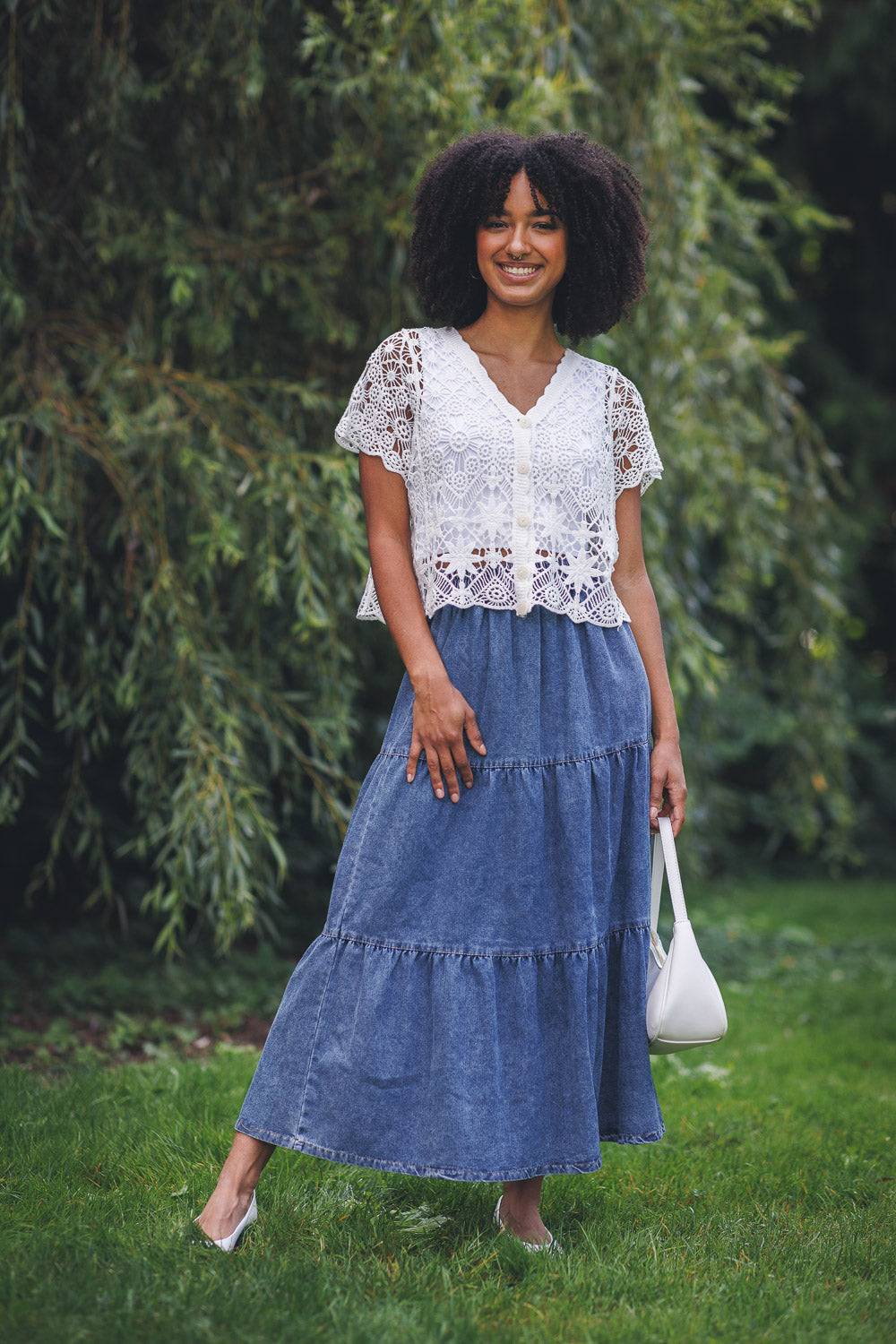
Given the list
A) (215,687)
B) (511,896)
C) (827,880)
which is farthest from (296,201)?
(827,880)

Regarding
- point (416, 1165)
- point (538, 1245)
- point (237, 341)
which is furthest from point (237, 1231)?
point (237, 341)

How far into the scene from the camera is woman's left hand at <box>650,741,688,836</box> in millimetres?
2268

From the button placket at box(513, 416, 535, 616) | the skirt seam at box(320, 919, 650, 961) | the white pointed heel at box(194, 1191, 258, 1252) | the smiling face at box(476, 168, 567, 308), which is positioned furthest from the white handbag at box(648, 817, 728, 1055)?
the smiling face at box(476, 168, 567, 308)

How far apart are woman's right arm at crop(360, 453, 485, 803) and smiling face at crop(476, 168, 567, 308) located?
380mm

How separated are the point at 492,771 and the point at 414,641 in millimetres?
248

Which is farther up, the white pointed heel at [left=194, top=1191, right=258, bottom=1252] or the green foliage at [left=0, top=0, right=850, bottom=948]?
the green foliage at [left=0, top=0, right=850, bottom=948]

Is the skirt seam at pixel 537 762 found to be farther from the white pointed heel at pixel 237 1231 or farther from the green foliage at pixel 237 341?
the green foliage at pixel 237 341

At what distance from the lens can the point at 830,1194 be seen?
2516 millimetres

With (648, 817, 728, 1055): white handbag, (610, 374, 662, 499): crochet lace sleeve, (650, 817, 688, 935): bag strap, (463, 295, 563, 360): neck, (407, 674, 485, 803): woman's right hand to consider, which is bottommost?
(648, 817, 728, 1055): white handbag

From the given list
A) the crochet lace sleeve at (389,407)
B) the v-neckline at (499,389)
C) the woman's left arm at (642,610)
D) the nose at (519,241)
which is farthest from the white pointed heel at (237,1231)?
the nose at (519,241)

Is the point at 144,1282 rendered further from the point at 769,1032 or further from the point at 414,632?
A: the point at 769,1032

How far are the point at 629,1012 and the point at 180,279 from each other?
2111mm

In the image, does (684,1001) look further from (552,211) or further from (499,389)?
(552,211)

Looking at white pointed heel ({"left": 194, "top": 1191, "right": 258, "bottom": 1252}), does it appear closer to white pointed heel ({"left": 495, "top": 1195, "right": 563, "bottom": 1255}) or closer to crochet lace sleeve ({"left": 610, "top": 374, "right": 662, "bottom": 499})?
white pointed heel ({"left": 495, "top": 1195, "right": 563, "bottom": 1255})
